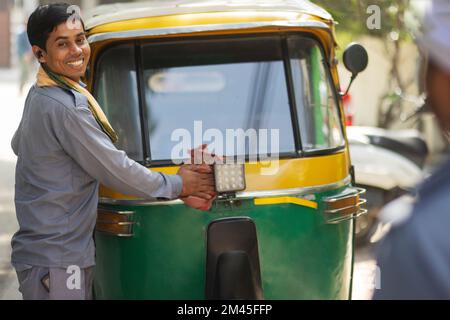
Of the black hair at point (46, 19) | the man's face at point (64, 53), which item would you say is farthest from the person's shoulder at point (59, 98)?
the black hair at point (46, 19)

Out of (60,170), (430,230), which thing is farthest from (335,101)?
(430,230)

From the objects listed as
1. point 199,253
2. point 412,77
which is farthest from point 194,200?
point 412,77

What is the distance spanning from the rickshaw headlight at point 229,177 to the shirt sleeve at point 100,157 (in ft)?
1.57

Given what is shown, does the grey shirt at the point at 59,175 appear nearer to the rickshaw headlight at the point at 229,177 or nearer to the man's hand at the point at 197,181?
the man's hand at the point at 197,181

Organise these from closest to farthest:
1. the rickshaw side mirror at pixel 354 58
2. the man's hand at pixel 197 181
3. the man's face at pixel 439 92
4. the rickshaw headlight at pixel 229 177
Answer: the man's face at pixel 439 92 → the man's hand at pixel 197 181 → the rickshaw headlight at pixel 229 177 → the rickshaw side mirror at pixel 354 58

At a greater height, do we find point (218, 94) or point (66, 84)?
point (66, 84)

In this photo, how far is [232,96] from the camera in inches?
201

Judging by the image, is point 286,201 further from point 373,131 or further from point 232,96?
point 373,131

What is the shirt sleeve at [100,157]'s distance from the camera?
12.9 feet

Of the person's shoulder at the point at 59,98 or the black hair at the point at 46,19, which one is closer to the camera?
the person's shoulder at the point at 59,98

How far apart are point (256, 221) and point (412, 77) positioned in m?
10.4

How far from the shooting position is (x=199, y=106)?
5.11 metres

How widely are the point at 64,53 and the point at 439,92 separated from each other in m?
2.68

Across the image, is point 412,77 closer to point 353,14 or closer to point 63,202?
point 353,14
